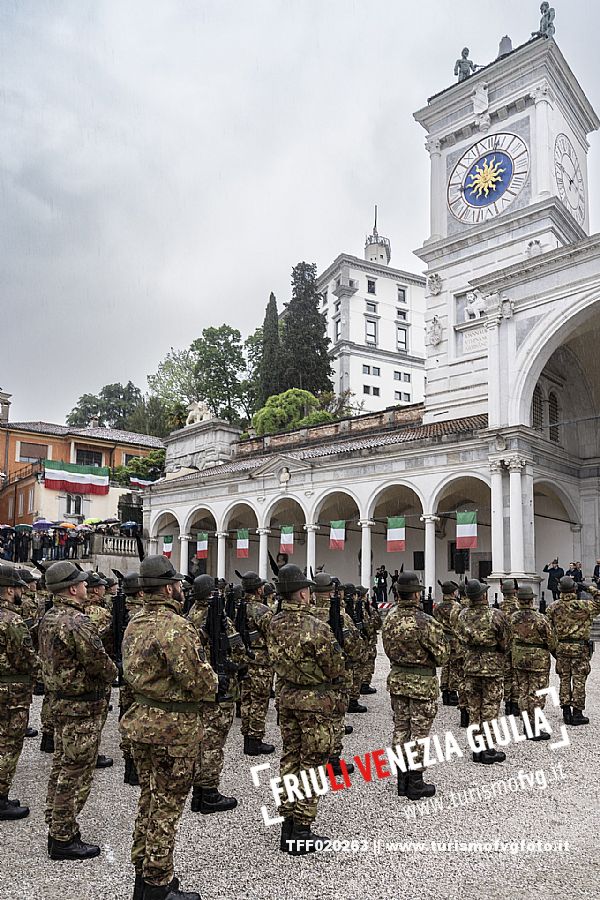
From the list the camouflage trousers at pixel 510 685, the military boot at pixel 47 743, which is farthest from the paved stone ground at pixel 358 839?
the camouflage trousers at pixel 510 685

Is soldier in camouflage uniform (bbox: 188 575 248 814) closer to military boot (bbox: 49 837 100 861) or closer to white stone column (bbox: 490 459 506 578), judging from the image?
military boot (bbox: 49 837 100 861)

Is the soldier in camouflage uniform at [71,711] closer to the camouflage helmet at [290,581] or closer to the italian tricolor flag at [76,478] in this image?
the camouflage helmet at [290,581]

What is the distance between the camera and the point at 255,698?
8.30 meters

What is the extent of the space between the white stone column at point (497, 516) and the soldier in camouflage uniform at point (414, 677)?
1501 cm

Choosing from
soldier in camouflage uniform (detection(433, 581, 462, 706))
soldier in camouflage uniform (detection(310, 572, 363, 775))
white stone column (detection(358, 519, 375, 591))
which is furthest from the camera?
white stone column (detection(358, 519, 375, 591))

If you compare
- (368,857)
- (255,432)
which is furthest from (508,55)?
(368,857)

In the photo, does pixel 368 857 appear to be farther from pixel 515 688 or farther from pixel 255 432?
pixel 255 432

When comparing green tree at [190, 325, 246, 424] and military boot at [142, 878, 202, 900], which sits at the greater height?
green tree at [190, 325, 246, 424]

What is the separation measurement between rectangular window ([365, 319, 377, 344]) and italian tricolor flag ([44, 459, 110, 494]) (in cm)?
2646

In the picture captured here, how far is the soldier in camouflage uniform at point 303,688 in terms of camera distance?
5.50m

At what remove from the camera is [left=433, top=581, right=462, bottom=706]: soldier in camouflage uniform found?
1019cm

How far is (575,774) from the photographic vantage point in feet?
24.4

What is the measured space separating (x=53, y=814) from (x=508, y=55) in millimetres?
32070

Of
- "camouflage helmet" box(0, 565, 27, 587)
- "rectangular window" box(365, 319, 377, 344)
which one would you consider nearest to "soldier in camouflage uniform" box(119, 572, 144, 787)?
"camouflage helmet" box(0, 565, 27, 587)
